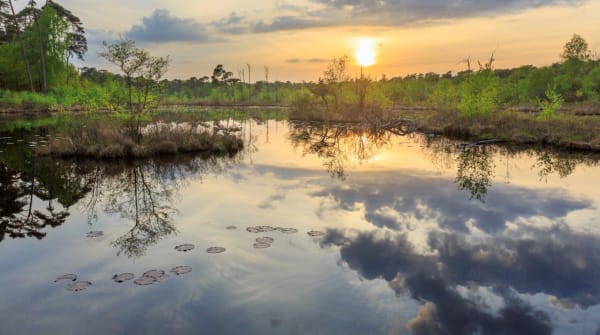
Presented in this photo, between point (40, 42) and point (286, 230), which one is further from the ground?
point (40, 42)

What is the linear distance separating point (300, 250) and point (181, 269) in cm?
256

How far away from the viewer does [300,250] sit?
8992 mm

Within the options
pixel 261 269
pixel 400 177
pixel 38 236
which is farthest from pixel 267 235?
pixel 400 177

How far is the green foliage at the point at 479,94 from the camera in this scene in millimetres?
33000

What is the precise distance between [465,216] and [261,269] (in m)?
6.64

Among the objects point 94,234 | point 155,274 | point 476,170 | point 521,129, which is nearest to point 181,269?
point 155,274

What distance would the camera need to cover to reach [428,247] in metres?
9.31

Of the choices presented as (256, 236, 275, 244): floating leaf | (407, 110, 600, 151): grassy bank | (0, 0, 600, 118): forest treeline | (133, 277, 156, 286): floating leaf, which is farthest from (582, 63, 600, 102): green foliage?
(133, 277, 156, 286): floating leaf

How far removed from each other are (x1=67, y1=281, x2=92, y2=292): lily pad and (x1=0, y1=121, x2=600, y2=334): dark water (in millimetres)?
110

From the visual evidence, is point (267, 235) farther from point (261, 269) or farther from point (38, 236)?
point (38, 236)

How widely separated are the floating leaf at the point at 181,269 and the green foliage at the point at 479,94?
30857mm

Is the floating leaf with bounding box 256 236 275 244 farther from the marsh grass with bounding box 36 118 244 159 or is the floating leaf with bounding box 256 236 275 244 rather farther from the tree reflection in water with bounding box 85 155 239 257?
the marsh grass with bounding box 36 118 244 159

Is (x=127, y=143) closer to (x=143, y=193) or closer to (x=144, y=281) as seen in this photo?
(x=143, y=193)

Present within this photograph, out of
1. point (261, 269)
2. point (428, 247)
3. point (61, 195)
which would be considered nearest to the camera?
point (261, 269)
